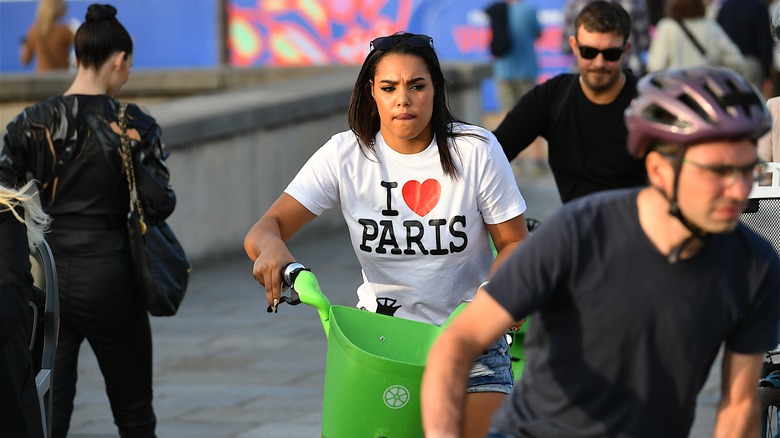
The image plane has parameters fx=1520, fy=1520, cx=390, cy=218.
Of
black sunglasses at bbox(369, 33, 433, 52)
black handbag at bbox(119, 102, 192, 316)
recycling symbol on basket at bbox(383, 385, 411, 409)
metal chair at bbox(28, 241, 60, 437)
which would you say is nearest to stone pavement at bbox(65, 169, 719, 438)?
black handbag at bbox(119, 102, 192, 316)

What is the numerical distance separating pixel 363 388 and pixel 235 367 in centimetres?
460

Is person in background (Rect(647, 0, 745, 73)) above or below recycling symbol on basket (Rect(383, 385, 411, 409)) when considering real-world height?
above

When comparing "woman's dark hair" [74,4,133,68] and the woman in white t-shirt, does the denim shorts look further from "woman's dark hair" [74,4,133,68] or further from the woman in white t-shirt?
"woman's dark hair" [74,4,133,68]

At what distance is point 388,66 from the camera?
13.8ft

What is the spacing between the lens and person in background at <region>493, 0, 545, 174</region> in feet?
50.2

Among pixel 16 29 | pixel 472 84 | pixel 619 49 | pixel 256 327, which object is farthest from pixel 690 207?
pixel 16 29

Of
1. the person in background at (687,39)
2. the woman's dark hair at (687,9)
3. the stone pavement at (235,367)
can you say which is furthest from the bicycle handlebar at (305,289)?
the woman's dark hair at (687,9)

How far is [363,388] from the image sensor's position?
3.61 meters

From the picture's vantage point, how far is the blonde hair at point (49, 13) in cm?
1466

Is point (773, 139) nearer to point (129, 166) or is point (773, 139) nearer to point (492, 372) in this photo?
point (492, 372)

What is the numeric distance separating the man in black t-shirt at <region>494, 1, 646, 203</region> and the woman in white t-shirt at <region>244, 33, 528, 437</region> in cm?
165

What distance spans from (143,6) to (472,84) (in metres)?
6.76

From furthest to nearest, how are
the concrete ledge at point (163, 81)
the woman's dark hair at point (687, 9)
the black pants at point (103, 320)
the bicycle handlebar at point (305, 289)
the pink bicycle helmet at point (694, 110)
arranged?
the concrete ledge at point (163, 81), the woman's dark hair at point (687, 9), the black pants at point (103, 320), the bicycle handlebar at point (305, 289), the pink bicycle helmet at point (694, 110)

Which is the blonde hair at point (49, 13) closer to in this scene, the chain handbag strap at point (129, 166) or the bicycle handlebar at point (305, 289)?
the chain handbag strap at point (129, 166)
